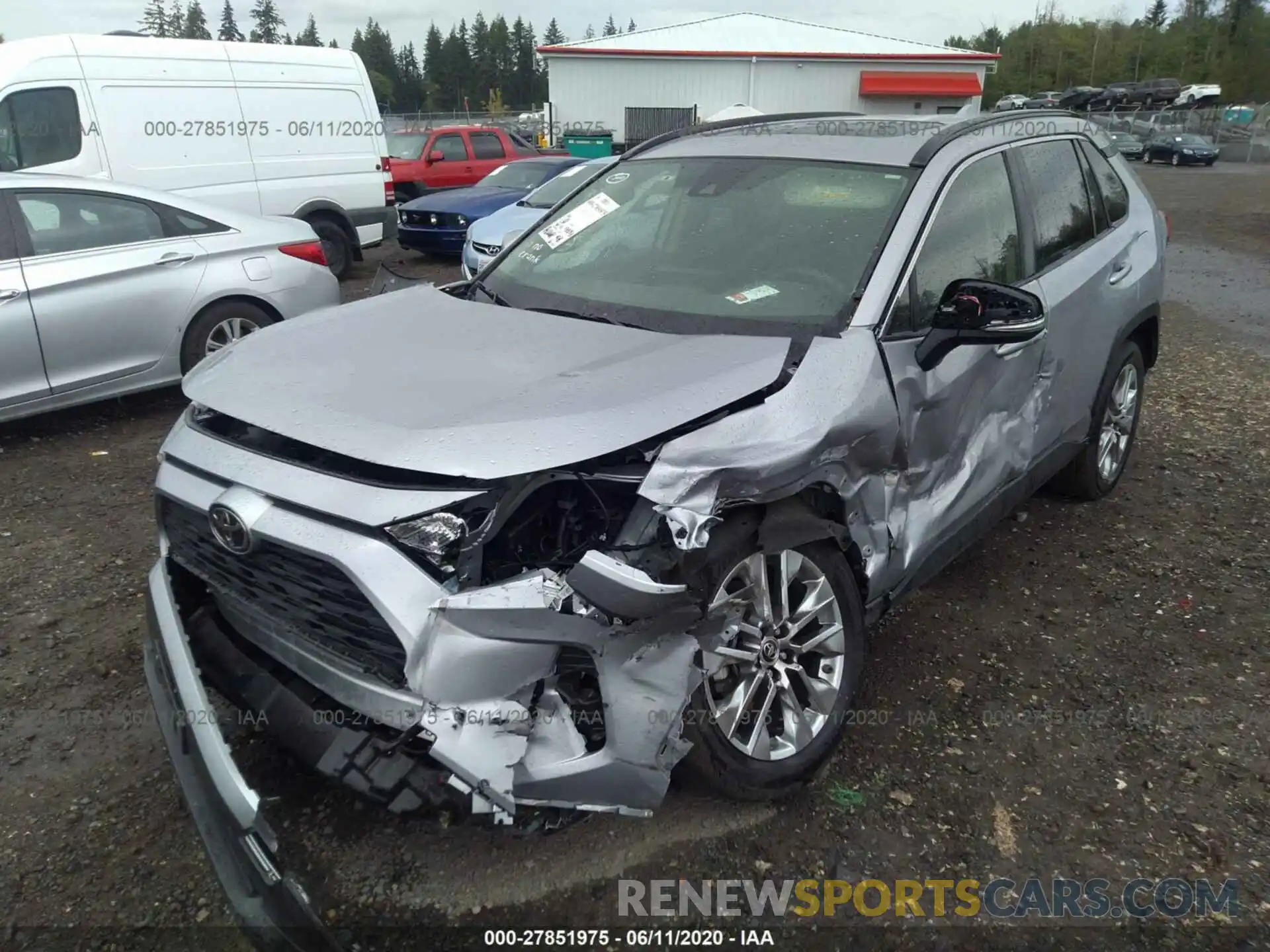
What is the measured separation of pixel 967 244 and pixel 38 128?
327 inches

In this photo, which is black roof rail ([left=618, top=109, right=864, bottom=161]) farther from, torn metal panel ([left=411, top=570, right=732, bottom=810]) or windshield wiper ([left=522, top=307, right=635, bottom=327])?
torn metal panel ([left=411, top=570, right=732, bottom=810])

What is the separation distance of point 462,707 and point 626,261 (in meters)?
1.88

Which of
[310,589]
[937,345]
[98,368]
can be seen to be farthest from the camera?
[98,368]

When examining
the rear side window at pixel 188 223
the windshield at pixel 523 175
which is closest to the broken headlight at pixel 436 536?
the rear side window at pixel 188 223

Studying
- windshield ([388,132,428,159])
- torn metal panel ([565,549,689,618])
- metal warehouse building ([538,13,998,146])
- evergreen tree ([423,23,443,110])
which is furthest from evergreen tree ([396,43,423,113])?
torn metal panel ([565,549,689,618])

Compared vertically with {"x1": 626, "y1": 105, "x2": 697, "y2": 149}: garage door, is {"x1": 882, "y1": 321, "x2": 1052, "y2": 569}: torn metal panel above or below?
above

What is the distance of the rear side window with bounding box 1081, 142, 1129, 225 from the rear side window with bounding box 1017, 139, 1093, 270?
0.51 feet

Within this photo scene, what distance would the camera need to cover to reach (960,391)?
3.08 m

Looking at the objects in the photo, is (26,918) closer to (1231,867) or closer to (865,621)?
(865,621)

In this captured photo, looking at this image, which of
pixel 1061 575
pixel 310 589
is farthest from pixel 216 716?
pixel 1061 575

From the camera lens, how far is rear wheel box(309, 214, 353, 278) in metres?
10.3

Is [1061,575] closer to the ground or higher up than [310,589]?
closer to the ground

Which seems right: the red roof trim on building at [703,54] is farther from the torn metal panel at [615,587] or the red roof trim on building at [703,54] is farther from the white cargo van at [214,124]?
the torn metal panel at [615,587]

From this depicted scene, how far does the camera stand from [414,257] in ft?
43.2
